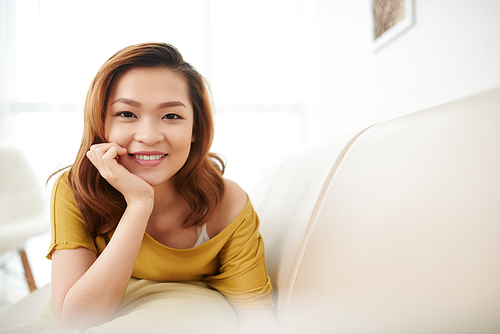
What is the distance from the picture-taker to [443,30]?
1295mm

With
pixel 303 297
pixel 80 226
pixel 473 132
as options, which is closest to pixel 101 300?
pixel 80 226

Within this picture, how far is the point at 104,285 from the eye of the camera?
0.72 m

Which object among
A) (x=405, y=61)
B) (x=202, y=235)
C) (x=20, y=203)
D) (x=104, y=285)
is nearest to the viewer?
(x=104, y=285)

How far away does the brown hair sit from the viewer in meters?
0.83

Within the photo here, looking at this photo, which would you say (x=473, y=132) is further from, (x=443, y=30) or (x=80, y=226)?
(x=443, y=30)

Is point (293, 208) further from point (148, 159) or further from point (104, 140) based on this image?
point (104, 140)

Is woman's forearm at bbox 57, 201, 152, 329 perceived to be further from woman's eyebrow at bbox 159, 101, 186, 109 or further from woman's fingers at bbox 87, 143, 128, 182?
woman's eyebrow at bbox 159, 101, 186, 109

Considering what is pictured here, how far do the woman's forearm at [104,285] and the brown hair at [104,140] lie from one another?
0.41ft

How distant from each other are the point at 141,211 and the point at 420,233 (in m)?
0.62

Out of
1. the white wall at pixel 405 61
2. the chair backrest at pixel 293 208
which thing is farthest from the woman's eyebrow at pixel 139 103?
the white wall at pixel 405 61

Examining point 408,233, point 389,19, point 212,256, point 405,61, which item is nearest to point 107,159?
point 212,256

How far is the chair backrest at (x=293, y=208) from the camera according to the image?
2.50ft

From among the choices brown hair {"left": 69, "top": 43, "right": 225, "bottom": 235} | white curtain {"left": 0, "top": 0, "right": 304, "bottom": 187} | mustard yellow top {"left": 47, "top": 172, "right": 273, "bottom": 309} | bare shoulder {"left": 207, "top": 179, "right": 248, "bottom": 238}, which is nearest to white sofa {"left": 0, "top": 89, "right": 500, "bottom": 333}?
mustard yellow top {"left": 47, "top": 172, "right": 273, "bottom": 309}

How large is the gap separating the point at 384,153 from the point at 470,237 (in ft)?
0.67
